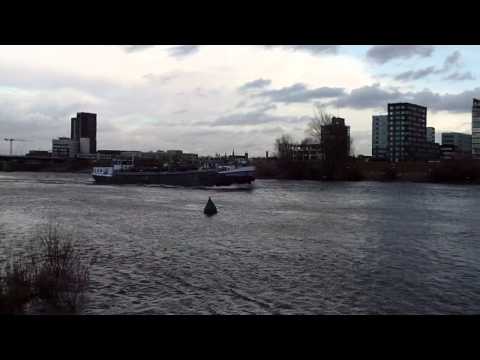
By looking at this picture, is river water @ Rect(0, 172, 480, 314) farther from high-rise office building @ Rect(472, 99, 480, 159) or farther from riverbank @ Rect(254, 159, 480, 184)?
Result: high-rise office building @ Rect(472, 99, 480, 159)

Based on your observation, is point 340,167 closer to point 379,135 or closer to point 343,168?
point 343,168

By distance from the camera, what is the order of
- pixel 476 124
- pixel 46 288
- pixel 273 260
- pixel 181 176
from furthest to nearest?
pixel 476 124, pixel 181 176, pixel 273 260, pixel 46 288

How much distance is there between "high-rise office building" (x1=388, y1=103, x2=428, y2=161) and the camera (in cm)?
16138

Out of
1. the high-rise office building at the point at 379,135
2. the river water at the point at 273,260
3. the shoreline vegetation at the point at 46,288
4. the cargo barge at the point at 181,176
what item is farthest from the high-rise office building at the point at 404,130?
the shoreline vegetation at the point at 46,288

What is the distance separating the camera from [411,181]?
7550 cm

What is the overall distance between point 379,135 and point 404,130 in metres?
18.3

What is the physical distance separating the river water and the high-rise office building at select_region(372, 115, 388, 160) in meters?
149

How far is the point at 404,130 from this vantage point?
16212 centimetres

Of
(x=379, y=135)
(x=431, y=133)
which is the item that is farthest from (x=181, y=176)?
(x=431, y=133)

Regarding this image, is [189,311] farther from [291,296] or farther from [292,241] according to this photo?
[292,241]
